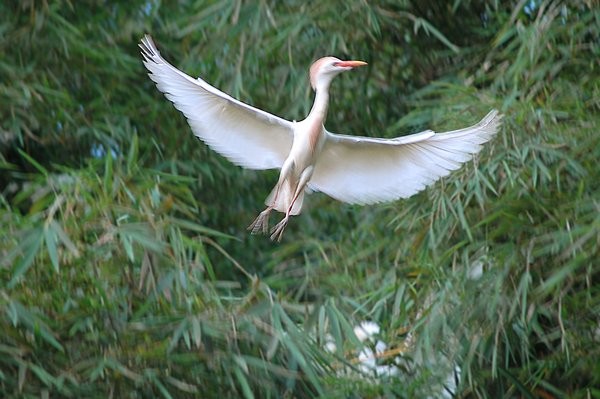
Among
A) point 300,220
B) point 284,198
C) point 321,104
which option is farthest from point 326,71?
point 300,220

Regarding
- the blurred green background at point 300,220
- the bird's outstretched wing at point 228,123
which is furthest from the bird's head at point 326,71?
the blurred green background at point 300,220

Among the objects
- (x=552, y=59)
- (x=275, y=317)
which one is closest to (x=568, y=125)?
(x=552, y=59)

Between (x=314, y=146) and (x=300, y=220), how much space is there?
1.68 meters

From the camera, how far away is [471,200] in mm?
4207

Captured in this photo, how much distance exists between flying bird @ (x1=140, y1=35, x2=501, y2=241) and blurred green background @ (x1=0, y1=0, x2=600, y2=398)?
0.78 ft

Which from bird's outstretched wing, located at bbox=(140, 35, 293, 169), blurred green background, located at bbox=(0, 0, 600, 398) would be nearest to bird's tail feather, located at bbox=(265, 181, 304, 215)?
bird's outstretched wing, located at bbox=(140, 35, 293, 169)

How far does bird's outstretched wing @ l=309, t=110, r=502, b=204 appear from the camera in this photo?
3.62 metres

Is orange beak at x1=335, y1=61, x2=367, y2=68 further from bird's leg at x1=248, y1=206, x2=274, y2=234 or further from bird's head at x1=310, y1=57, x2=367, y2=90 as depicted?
bird's leg at x1=248, y1=206, x2=274, y2=234

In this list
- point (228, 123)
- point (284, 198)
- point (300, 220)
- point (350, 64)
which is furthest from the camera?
point (300, 220)

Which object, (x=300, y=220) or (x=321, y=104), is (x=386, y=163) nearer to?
(x=321, y=104)

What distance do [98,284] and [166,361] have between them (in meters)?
0.22

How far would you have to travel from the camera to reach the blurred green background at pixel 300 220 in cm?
369

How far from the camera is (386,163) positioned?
3766mm

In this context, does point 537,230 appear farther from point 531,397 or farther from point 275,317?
point 275,317
